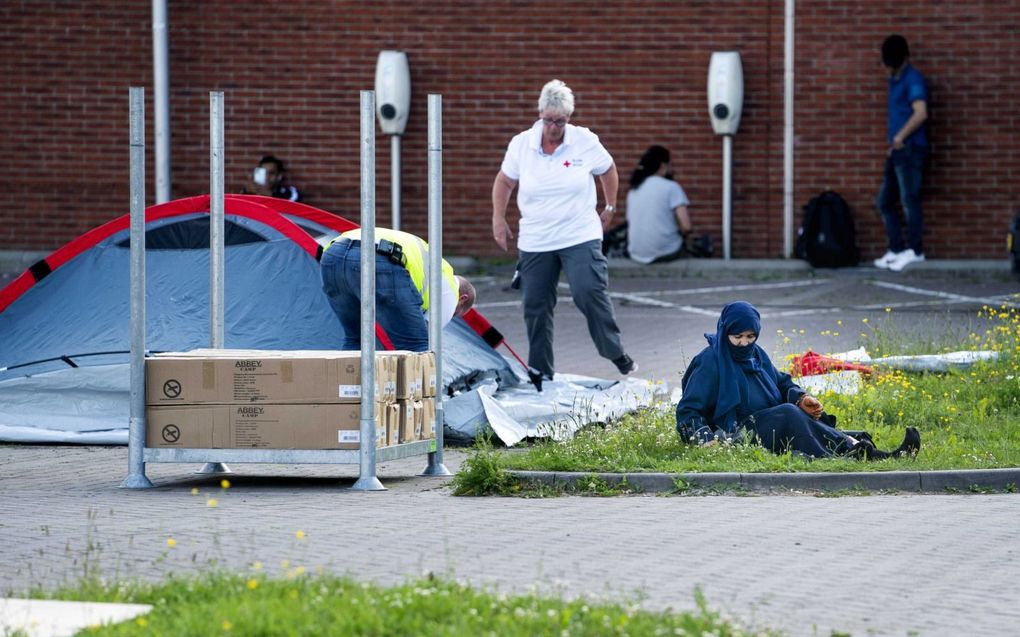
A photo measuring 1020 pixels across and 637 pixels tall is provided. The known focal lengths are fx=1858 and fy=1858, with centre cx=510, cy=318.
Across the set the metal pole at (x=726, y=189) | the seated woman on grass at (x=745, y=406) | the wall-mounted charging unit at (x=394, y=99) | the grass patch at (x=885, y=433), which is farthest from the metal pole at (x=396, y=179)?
the seated woman on grass at (x=745, y=406)

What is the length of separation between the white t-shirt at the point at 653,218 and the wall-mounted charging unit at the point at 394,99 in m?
2.63

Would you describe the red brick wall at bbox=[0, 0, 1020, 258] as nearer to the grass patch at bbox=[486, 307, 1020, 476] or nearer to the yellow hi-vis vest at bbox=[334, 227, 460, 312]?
the grass patch at bbox=[486, 307, 1020, 476]

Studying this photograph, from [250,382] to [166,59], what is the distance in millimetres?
13245

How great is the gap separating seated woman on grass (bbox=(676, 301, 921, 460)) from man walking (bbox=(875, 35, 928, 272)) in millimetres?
11225

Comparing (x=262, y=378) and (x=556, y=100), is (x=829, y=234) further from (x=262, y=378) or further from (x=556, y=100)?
(x=262, y=378)

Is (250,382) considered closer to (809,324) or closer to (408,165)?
(809,324)

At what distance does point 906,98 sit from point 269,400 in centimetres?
1280

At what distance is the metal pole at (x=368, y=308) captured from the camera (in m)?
8.15

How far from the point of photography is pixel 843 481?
8.21 meters

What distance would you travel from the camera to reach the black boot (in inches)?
340

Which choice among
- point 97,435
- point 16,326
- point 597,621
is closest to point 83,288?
point 16,326

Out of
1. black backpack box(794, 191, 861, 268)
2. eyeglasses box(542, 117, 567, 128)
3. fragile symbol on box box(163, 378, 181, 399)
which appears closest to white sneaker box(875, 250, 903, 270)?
black backpack box(794, 191, 861, 268)

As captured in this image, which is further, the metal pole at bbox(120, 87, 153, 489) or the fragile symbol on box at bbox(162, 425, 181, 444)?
the fragile symbol on box at bbox(162, 425, 181, 444)

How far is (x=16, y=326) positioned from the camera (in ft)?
37.4
